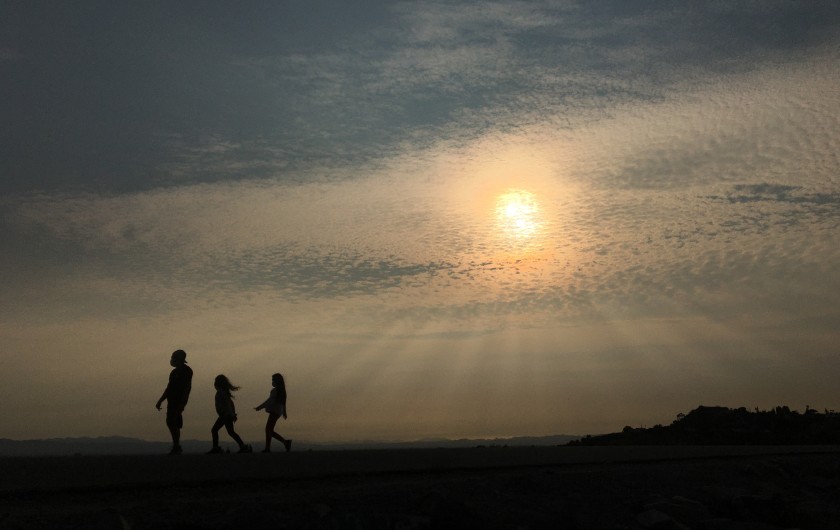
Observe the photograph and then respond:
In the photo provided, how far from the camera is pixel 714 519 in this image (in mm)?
14266

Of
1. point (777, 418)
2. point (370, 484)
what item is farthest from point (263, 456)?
point (777, 418)

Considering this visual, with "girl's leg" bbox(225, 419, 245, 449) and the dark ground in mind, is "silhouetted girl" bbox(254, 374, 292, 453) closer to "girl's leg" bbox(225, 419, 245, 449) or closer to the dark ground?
"girl's leg" bbox(225, 419, 245, 449)

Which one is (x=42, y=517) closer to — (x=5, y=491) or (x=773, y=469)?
(x=5, y=491)

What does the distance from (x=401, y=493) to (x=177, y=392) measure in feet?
26.2

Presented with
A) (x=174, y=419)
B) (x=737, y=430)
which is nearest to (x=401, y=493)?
(x=174, y=419)

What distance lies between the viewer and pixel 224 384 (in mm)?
19609

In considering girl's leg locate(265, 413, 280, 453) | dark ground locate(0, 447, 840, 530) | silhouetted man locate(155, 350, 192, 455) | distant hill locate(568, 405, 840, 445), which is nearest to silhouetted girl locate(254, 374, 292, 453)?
girl's leg locate(265, 413, 280, 453)

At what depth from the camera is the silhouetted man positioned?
1844cm

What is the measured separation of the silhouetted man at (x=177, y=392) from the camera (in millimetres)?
18438

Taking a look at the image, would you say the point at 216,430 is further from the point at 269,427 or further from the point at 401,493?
the point at 401,493

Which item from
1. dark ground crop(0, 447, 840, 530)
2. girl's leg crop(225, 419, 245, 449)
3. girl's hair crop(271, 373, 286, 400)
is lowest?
dark ground crop(0, 447, 840, 530)

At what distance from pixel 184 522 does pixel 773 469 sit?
1592 cm

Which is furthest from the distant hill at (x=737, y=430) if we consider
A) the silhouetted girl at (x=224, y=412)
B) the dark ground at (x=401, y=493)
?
the silhouetted girl at (x=224, y=412)

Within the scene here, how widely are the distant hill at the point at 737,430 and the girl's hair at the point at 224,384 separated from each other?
16.7 metres
